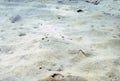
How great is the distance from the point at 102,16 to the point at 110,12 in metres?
0.28

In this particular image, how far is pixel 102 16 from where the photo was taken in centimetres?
384

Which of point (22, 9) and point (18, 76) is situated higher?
point (22, 9)

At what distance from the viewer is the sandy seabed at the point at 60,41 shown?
7.52ft

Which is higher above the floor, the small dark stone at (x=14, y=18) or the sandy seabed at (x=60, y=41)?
the small dark stone at (x=14, y=18)

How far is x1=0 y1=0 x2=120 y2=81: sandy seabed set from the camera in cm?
229

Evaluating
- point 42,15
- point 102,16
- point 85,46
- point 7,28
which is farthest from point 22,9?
point 85,46

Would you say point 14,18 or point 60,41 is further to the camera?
point 14,18

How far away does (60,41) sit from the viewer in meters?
2.92

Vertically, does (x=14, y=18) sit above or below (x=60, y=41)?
above

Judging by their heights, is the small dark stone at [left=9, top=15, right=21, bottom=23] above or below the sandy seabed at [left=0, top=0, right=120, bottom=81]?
above

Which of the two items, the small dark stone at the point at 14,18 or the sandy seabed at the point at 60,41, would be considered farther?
the small dark stone at the point at 14,18

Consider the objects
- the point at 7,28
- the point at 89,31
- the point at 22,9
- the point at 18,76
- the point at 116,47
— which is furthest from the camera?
the point at 22,9

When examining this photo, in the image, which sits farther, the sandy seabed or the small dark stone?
the small dark stone

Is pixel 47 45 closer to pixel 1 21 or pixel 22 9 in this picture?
pixel 1 21
